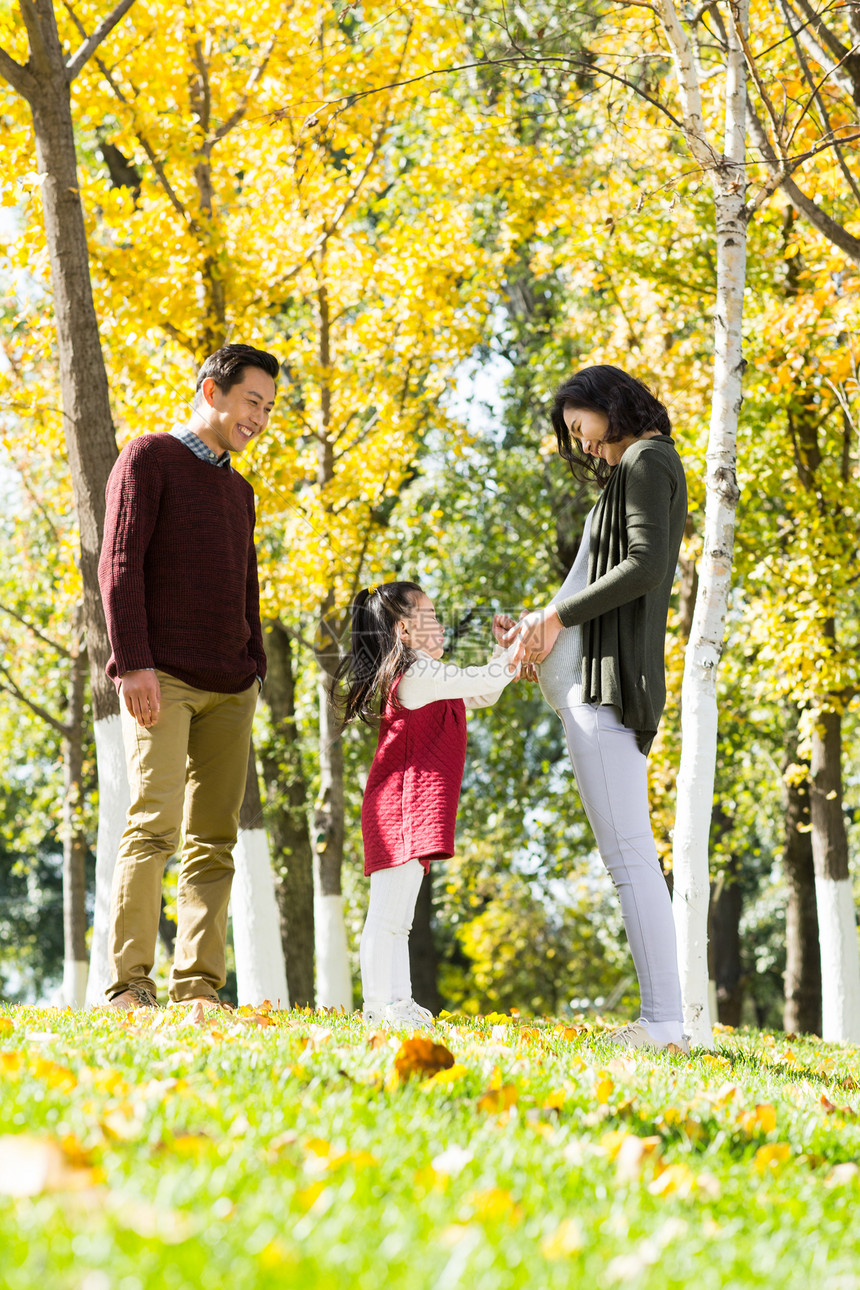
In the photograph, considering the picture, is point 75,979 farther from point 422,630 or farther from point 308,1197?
point 308,1197

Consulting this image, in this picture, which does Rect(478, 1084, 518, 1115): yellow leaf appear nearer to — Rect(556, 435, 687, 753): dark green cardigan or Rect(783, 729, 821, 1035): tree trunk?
Rect(556, 435, 687, 753): dark green cardigan

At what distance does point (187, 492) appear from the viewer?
4.45 meters

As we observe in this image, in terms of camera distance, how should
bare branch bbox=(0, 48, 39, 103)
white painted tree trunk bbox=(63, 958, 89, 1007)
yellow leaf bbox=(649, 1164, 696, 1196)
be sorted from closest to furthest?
yellow leaf bbox=(649, 1164, 696, 1196) < bare branch bbox=(0, 48, 39, 103) < white painted tree trunk bbox=(63, 958, 89, 1007)

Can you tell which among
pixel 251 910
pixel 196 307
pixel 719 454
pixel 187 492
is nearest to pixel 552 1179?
pixel 187 492

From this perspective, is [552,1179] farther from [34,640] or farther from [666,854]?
[34,640]

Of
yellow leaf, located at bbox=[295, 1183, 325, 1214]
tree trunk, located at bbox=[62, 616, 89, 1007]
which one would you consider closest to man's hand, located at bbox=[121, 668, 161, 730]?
yellow leaf, located at bbox=[295, 1183, 325, 1214]

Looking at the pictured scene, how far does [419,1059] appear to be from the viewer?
2646 millimetres

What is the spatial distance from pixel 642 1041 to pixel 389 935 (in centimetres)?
107

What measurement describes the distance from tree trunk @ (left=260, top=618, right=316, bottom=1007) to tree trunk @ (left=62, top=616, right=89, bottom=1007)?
8.17 feet

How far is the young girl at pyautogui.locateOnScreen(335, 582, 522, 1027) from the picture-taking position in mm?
4441

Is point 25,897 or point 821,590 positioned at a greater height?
point 821,590

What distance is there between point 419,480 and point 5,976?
18.1 meters

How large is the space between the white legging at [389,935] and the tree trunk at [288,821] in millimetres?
8826

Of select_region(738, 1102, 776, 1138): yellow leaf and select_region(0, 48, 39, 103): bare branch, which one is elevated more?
select_region(0, 48, 39, 103): bare branch
